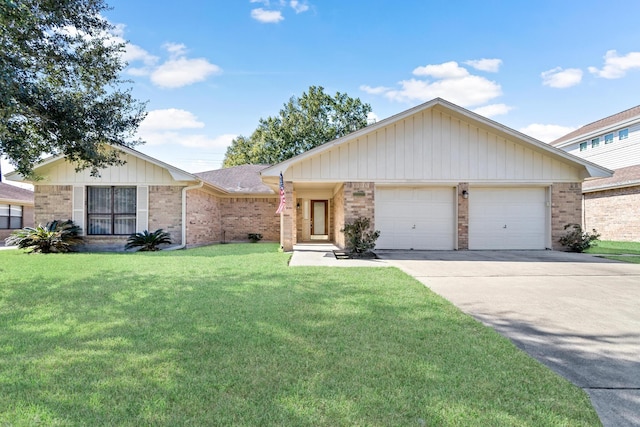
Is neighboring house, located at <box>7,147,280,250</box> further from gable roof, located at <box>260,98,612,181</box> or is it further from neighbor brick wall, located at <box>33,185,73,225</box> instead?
gable roof, located at <box>260,98,612,181</box>

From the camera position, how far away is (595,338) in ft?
11.9

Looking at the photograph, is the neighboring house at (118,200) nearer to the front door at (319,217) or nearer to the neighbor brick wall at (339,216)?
the neighbor brick wall at (339,216)

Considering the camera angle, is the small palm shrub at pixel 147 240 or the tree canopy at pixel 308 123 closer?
the small palm shrub at pixel 147 240

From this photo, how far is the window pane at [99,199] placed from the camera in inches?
539

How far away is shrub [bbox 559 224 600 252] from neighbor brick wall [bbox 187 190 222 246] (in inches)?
537

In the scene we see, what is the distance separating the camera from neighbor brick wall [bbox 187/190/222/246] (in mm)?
13992

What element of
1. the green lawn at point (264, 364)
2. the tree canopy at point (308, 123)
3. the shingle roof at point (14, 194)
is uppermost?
the tree canopy at point (308, 123)

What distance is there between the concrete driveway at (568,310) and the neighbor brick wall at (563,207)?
114 inches

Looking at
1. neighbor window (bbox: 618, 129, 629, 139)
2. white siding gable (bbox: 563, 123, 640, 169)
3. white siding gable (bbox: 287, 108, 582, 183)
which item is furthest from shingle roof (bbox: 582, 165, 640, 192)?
white siding gable (bbox: 287, 108, 582, 183)

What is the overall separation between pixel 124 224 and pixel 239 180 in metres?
6.51

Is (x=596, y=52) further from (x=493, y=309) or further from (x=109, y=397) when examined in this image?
(x=109, y=397)

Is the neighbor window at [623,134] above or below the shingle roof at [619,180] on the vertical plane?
above

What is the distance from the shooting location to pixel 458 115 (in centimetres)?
1183

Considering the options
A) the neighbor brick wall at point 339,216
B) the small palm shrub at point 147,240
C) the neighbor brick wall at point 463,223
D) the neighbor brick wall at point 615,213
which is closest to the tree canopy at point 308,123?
the neighbor brick wall at point 339,216
